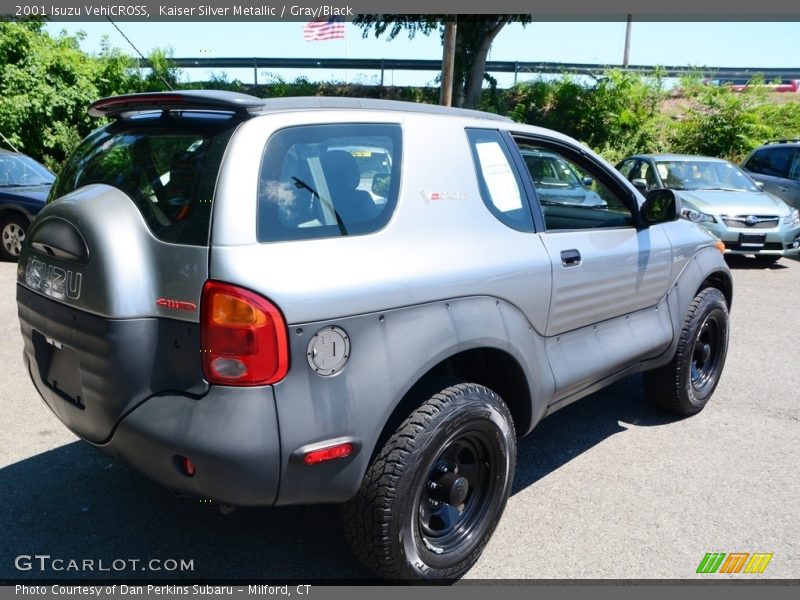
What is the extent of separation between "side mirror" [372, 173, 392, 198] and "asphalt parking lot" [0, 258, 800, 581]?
5.02ft

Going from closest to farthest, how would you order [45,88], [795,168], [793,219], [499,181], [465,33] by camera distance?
[499,181]
[793,219]
[795,168]
[45,88]
[465,33]

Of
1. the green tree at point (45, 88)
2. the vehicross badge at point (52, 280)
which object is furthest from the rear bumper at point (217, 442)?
the green tree at point (45, 88)

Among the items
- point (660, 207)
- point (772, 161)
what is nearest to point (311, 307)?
point (660, 207)

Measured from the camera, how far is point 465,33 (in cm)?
1941

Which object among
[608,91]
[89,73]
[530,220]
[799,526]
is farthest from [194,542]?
[608,91]

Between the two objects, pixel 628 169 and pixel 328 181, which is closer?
pixel 328 181

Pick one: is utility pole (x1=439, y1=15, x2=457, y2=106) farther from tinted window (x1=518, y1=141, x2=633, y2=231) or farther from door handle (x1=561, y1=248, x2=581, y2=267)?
door handle (x1=561, y1=248, x2=581, y2=267)

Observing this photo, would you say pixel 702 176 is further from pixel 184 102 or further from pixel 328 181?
pixel 184 102

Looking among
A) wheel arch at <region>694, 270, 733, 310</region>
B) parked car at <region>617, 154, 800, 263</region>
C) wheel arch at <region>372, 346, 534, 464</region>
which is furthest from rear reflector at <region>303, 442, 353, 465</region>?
parked car at <region>617, 154, 800, 263</region>

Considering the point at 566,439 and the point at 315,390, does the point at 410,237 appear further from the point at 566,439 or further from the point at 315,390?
the point at 566,439

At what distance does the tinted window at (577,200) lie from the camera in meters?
3.75

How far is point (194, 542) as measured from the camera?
10.4 feet

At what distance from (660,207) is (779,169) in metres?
10.2

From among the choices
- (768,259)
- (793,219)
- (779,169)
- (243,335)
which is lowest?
(768,259)
